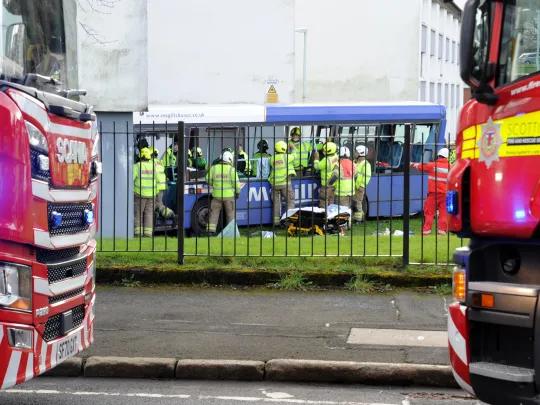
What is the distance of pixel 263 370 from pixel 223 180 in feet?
24.5

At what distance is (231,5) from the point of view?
31.7 metres

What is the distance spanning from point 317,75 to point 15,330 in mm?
42237

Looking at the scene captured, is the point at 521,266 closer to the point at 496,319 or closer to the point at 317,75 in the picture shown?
the point at 496,319

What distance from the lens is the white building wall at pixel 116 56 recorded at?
25078 mm

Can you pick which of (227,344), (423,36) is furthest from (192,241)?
(423,36)

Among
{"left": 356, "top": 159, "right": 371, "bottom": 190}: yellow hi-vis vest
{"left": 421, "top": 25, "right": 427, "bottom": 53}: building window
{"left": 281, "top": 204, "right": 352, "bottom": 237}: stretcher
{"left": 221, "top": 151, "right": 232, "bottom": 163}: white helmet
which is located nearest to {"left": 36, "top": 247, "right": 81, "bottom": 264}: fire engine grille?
{"left": 281, "top": 204, "right": 352, "bottom": 237}: stretcher

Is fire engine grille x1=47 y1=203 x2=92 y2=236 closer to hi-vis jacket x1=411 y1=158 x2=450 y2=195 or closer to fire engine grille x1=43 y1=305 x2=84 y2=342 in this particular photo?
fire engine grille x1=43 y1=305 x2=84 y2=342

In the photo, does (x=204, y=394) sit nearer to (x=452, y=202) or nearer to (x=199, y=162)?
(x=452, y=202)

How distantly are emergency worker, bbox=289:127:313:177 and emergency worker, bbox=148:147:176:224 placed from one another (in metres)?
1.99

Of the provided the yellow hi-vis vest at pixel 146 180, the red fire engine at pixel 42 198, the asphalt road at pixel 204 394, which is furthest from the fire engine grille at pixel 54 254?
the yellow hi-vis vest at pixel 146 180

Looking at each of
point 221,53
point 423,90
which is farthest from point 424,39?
point 221,53

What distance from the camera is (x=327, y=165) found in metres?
14.1

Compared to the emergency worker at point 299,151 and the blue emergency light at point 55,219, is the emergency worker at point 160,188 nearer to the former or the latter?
the emergency worker at point 299,151

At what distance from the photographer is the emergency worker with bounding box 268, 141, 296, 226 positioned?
43.9ft
